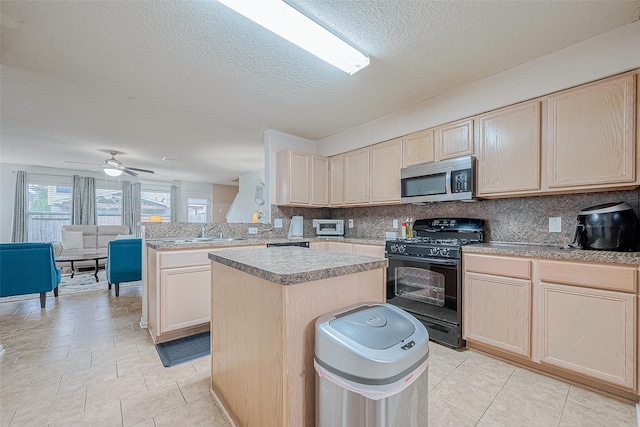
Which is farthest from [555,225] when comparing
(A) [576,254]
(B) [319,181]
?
(B) [319,181]

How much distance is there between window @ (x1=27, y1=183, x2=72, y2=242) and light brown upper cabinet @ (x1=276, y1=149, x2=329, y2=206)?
6.40 metres

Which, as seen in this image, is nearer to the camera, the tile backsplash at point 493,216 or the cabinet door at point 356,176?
the tile backsplash at point 493,216

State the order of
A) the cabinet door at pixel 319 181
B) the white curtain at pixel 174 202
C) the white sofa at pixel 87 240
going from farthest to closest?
the white curtain at pixel 174 202 < the white sofa at pixel 87 240 < the cabinet door at pixel 319 181

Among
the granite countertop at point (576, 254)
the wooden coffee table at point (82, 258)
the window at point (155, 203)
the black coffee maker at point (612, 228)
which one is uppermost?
the window at point (155, 203)

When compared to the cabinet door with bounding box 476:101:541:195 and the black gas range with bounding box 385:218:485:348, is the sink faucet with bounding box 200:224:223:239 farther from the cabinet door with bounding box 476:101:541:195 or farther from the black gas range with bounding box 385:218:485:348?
the cabinet door with bounding box 476:101:541:195

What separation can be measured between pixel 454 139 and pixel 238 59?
2155 millimetres

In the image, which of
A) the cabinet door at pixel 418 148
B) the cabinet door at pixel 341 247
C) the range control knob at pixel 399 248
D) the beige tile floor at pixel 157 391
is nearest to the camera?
the beige tile floor at pixel 157 391

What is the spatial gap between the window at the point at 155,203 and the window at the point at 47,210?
162 centimetres

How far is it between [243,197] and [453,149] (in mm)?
6234

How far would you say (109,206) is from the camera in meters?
7.29

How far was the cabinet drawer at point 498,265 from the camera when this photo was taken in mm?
2004

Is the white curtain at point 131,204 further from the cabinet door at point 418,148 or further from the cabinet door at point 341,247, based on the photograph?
the cabinet door at point 418,148

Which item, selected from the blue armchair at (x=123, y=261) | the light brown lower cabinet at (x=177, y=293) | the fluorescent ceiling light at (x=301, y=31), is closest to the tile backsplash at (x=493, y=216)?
the light brown lower cabinet at (x=177, y=293)

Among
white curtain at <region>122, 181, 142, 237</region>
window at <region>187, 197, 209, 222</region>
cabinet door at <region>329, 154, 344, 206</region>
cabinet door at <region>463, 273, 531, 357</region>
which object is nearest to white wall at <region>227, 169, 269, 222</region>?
window at <region>187, 197, 209, 222</region>
